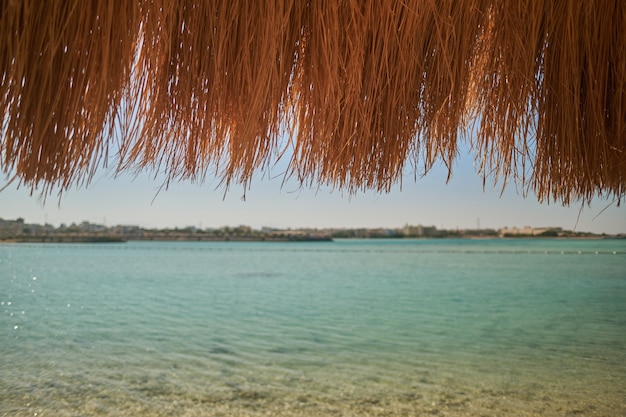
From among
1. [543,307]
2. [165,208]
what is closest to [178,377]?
[543,307]

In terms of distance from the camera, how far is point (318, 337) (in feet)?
26.7

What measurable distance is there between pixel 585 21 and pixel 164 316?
1196 centimetres

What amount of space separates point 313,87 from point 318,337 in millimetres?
7898

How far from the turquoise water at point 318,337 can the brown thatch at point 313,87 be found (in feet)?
10.1

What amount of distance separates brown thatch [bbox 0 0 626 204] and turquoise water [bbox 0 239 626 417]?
308 centimetres

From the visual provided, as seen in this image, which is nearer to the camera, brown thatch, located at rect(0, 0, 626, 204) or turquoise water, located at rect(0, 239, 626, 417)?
brown thatch, located at rect(0, 0, 626, 204)

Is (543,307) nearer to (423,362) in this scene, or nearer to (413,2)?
(423,362)

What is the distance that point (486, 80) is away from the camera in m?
0.70

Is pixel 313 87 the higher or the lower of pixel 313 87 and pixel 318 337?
the higher

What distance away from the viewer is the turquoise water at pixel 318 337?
12.5ft

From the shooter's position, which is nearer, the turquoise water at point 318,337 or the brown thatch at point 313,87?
the brown thatch at point 313,87

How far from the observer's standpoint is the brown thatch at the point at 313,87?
471 millimetres

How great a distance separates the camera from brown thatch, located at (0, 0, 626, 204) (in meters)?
0.47

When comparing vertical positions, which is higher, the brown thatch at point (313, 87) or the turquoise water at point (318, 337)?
the brown thatch at point (313, 87)
